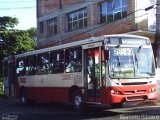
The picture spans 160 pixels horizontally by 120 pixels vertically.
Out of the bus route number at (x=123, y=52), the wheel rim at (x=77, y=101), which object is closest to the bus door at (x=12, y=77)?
the wheel rim at (x=77, y=101)

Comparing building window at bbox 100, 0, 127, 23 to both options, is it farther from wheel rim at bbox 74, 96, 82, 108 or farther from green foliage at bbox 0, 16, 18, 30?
green foliage at bbox 0, 16, 18, 30

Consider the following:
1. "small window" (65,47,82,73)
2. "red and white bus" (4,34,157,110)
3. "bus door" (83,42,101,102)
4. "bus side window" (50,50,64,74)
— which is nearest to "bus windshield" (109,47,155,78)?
"red and white bus" (4,34,157,110)

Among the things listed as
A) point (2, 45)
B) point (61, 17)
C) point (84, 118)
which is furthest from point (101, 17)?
point (84, 118)

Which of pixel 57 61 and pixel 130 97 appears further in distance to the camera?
pixel 57 61

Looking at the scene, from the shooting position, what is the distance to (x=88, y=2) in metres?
33.7

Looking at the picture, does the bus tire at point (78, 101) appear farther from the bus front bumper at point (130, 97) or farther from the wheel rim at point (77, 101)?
the bus front bumper at point (130, 97)

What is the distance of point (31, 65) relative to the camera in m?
22.5

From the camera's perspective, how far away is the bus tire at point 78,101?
17.2m

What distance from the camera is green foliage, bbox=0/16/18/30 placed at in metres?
45.7

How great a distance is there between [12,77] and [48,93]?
563 centimetres

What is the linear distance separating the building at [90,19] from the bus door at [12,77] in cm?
831

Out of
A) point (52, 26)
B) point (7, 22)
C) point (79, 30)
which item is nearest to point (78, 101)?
point (79, 30)

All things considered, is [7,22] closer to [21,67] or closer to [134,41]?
[21,67]

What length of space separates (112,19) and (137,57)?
15.5 m
